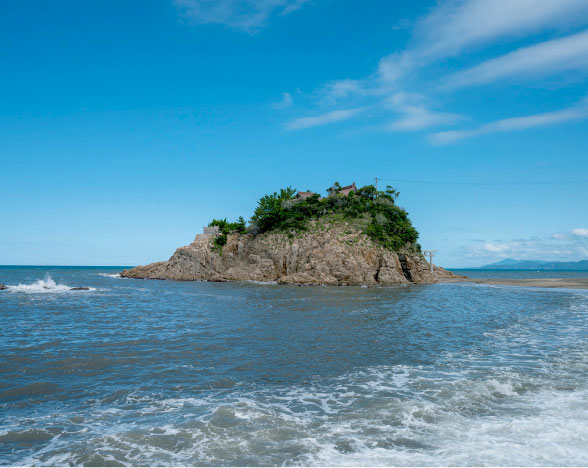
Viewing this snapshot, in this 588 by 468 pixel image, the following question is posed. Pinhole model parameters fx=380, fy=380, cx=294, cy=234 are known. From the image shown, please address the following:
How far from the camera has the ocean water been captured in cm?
598

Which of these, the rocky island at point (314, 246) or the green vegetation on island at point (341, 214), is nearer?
the rocky island at point (314, 246)

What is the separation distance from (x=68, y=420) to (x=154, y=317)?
1339cm

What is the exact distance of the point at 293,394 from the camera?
28.1 ft

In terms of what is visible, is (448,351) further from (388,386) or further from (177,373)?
(177,373)

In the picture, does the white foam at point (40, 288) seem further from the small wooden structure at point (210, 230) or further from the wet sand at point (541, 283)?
the wet sand at point (541, 283)

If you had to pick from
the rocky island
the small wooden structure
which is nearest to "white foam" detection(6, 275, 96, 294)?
the rocky island

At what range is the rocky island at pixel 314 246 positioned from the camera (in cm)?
4800

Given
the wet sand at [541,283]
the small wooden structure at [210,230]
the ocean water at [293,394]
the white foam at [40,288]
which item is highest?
the small wooden structure at [210,230]

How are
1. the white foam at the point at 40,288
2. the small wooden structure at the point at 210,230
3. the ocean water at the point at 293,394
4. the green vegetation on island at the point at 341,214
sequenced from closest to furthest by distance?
the ocean water at the point at 293,394
the white foam at the point at 40,288
the green vegetation on island at the point at 341,214
the small wooden structure at the point at 210,230

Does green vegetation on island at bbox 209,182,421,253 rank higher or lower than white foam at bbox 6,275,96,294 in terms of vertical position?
higher

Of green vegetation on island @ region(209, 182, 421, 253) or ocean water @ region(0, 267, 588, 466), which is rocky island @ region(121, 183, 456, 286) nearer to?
green vegetation on island @ region(209, 182, 421, 253)

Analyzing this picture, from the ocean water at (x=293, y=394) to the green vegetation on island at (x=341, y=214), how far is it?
35.6 m

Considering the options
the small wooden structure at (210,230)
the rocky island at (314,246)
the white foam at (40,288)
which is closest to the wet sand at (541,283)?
the rocky island at (314,246)

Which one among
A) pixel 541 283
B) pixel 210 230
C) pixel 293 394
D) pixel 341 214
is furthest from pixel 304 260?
pixel 293 394
